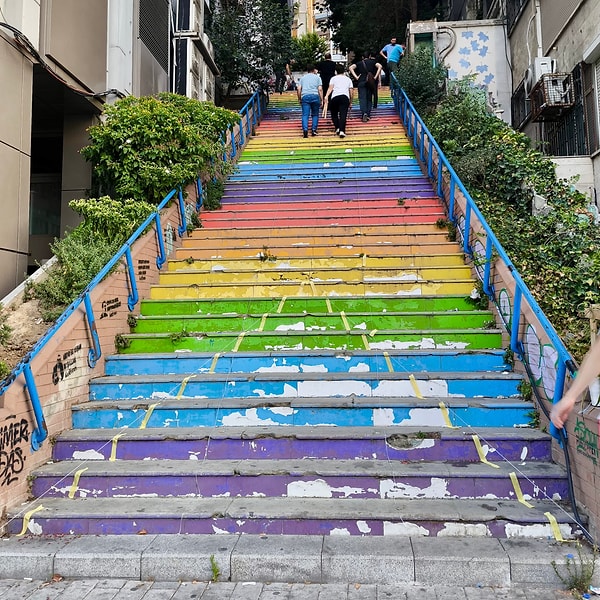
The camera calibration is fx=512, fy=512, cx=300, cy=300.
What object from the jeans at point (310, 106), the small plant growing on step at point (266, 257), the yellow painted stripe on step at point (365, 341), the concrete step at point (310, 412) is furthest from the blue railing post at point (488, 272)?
the jeans at point (310, 106)

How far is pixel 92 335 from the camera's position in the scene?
5.12m

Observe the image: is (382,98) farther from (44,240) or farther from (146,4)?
(44,240)

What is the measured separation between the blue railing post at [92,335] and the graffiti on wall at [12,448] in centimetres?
117

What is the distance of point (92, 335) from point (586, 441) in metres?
4.37

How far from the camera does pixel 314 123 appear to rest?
42.8ft

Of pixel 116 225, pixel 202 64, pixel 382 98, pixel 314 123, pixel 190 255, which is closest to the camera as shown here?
pixel 116 225

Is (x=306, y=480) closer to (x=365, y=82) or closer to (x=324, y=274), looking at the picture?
(x=324, y=274)

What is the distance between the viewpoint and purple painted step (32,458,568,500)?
12.1ft

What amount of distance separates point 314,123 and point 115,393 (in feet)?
32.8

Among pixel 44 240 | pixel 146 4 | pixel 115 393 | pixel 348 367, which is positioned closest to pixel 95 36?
pixel 146 4

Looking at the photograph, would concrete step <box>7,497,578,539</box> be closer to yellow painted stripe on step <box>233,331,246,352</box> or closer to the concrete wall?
yellow painted stripe on step <box>233,331,246,352</box>

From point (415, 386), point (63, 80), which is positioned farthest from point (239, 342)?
point (63, 80)

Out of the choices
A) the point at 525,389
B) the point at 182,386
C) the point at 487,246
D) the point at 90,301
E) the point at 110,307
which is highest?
the point at 487,246

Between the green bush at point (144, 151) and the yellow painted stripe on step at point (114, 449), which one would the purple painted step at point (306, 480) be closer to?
the yellow painted stripe on step at point (114, 449)
